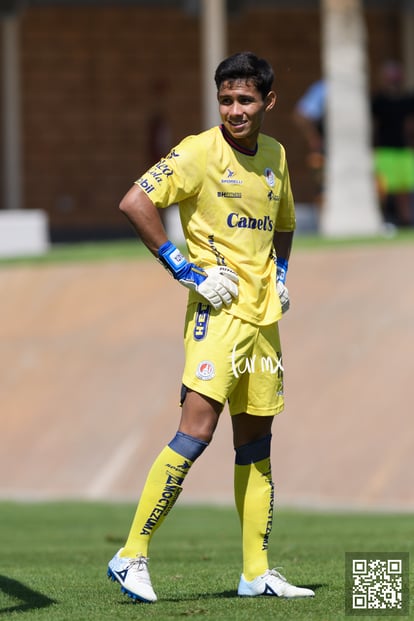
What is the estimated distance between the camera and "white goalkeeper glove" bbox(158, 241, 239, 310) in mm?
6312

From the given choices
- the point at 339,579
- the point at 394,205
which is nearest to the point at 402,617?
the point at 339,579

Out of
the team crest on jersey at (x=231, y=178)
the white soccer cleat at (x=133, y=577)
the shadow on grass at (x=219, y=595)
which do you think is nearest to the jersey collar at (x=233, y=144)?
the team crest on jersey at (x=231, y=178)

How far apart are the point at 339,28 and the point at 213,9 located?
146 inches

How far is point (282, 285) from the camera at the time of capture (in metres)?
6.72

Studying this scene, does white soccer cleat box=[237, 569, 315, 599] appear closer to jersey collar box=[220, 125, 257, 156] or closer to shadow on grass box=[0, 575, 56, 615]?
shadow on grass box=[0, 575, 56, 615]

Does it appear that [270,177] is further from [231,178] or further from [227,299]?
[227,299]

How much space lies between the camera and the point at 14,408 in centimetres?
1500

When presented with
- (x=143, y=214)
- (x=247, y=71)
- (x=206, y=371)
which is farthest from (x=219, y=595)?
(x=247, y=71)

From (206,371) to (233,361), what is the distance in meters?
0.12

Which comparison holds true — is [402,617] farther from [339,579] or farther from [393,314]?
[393,314]

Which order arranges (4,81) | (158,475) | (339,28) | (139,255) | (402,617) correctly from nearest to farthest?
1. (402,617)
2. (158,475)
3. (139,255)
4. (339,28)
5. (4,81)

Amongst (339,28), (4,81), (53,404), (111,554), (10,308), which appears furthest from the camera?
(4,81)

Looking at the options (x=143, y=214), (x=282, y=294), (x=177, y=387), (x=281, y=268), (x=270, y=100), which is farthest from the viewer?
(x=177, y=387)

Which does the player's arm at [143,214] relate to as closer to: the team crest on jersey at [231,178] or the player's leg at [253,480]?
the team crest on jersey at [231,178]
